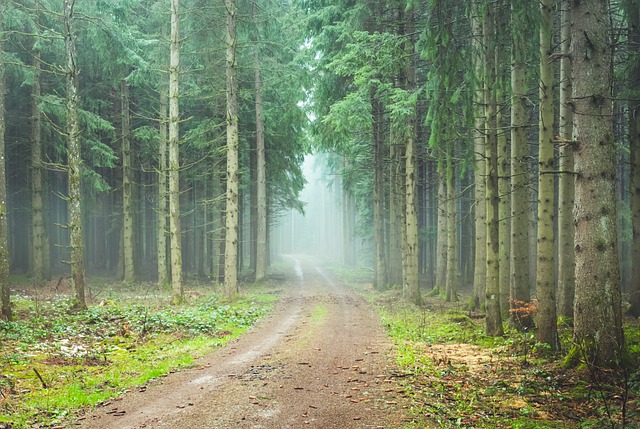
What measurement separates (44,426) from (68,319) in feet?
24.6

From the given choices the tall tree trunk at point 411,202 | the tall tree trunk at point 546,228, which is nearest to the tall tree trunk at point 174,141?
the tall tree trunk at point 411,202

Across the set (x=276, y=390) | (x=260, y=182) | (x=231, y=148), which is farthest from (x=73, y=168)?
(x=260, y=182)

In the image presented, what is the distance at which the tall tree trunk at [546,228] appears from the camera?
822 cm

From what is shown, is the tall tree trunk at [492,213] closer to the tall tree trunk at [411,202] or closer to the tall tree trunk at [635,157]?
the tall tree trunk at [635,157]

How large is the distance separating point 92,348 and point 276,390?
17.0 ft

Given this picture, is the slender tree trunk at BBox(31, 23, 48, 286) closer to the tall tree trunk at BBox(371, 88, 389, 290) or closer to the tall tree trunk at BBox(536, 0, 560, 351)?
the tall tree trunk at BBox(371, 88, 389, 290)

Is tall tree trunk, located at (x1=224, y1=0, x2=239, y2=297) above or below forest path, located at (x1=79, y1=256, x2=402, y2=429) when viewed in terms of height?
above

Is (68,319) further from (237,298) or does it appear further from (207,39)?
(207,39)

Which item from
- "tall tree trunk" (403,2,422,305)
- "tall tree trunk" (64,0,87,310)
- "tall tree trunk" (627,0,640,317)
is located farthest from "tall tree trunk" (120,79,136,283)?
"tall tree trunk" (627,0,640,317)

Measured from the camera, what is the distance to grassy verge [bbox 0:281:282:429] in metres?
6.57

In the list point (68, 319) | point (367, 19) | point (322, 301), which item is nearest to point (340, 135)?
point (367, 19)

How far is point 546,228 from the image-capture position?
8.43 meters

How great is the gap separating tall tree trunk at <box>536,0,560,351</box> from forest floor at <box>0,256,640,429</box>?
0.48 meters

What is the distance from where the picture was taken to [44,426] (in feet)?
18.5
